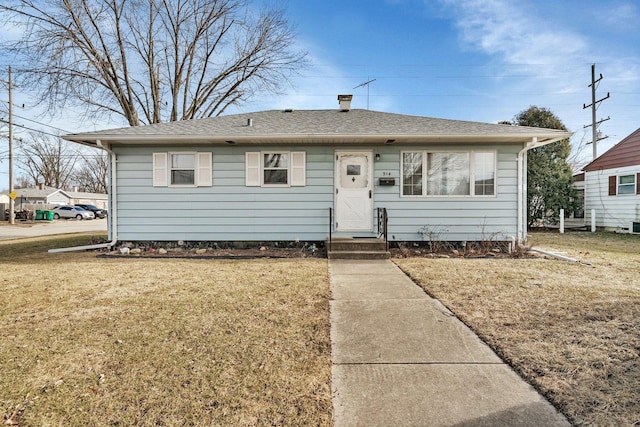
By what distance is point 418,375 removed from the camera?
7.99ft

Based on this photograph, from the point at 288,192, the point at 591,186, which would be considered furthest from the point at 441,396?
the point at 591,186

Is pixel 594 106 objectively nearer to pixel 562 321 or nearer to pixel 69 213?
pixel 562 321

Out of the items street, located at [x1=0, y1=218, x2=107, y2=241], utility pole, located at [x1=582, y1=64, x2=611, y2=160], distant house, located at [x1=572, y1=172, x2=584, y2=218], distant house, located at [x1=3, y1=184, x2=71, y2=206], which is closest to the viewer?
street, located at [x1=0, y1=218, x2=107, y2=241]

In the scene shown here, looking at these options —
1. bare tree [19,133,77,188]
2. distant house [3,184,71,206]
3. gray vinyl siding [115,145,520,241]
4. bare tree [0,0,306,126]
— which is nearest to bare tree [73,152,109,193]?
bare tree [19,133,77,188]

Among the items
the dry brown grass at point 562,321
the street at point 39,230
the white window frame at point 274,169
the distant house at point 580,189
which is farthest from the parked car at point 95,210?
the distant house at point 580,189

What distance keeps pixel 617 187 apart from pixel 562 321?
46.7ft

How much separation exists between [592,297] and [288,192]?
20.5ft

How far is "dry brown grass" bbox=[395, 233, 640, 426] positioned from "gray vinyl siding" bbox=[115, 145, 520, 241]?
185cm

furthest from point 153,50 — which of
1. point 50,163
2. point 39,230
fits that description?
point 50,163

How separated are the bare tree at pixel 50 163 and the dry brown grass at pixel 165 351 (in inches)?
2114

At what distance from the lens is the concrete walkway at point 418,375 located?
6.41 feet

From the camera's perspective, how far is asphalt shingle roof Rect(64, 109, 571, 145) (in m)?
7.61

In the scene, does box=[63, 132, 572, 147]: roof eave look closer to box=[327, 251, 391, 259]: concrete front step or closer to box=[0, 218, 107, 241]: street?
box=[327, 251, 391, 259]: concrete front step

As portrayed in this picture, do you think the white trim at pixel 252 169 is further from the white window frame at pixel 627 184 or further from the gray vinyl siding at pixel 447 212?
the white window frame at pixel 627 184
